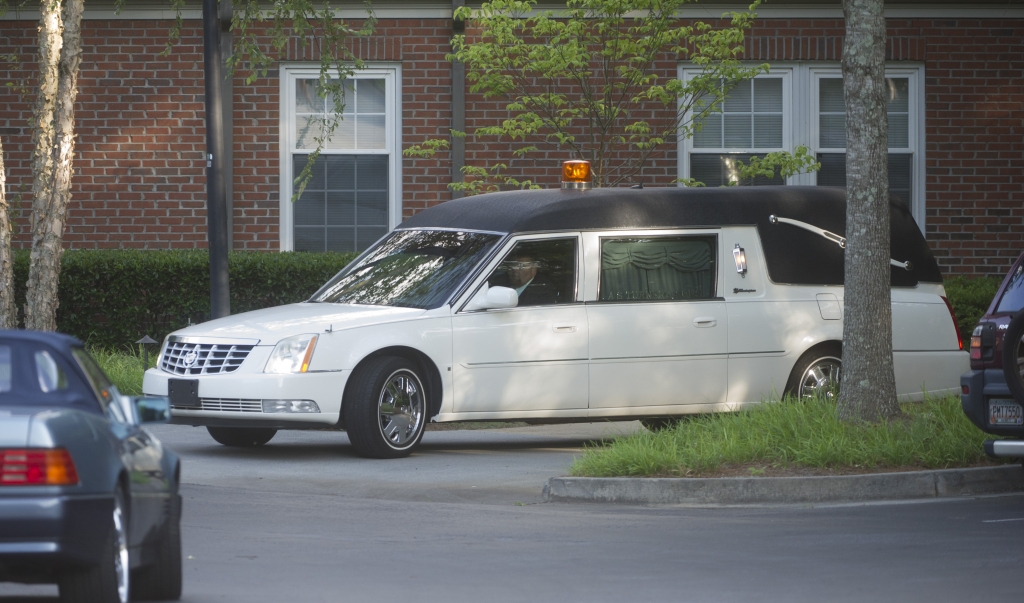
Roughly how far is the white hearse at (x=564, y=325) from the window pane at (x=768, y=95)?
17.3ft

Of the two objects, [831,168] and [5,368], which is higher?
[831,168]

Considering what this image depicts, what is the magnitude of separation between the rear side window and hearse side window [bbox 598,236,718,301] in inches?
119

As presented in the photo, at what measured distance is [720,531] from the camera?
820 centimetres

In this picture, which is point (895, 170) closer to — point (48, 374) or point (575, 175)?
point (575, 175)

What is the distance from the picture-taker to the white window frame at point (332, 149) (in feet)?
58.6

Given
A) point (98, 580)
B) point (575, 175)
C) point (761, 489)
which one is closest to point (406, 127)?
point (575, 175)

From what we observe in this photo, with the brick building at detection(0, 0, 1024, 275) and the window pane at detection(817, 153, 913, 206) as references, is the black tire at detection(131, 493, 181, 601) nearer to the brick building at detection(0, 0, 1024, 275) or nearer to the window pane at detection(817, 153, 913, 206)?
the brick building at detection(0, 0, 1024, 275)

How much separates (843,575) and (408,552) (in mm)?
2079

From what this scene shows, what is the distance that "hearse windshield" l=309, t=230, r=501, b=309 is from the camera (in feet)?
37.9

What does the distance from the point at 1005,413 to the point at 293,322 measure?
4.84 meters

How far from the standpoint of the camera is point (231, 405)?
10594 mm

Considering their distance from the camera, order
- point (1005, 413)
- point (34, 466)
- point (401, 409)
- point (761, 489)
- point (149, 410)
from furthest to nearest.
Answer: point (401, 409) → point (761, 489) → point (1005, 413) → point (149, 410) → point (34, 466)

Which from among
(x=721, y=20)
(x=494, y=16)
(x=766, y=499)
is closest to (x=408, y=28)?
(x=494, y=16)

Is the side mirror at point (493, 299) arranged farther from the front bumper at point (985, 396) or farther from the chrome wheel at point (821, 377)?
the front bumper at point (985, 396)
